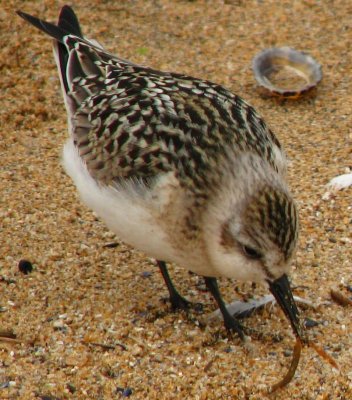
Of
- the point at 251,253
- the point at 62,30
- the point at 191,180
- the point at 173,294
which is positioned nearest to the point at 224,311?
the point at 173,294

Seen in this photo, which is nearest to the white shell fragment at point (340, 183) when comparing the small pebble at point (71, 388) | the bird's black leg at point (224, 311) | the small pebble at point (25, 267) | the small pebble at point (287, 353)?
the bird's black leg at point (224, 311)

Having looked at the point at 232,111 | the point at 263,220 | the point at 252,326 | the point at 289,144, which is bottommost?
the point at 252,326

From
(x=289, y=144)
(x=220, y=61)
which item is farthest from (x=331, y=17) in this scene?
(x=289, y=144)

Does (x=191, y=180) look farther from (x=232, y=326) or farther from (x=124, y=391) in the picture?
(x=124, y=391)

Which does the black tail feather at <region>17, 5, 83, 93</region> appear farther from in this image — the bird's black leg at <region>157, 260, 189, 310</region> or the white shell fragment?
the white shell fragment

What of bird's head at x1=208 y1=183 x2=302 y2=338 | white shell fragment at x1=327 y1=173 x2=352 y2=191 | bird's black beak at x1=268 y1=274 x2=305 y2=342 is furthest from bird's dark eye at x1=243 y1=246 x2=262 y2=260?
white shell fragment at x1=327 y1=173 x2=352 y2=191

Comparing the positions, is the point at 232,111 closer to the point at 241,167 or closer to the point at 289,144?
the point at 241,167

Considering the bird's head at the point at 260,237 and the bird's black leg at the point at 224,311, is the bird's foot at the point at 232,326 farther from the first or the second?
the bird's head at the point at 260,237
